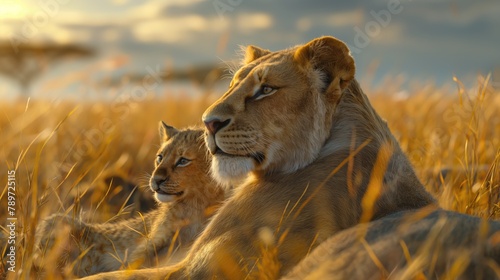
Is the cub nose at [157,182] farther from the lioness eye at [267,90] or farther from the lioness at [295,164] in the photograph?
the lioness eye at [267,90]

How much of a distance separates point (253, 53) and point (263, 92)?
1.92 ft

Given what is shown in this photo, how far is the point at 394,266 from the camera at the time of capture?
206 cm

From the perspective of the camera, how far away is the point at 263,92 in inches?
120

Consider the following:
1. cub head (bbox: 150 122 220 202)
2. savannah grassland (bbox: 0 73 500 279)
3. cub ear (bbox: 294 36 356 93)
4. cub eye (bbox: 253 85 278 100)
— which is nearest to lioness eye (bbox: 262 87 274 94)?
cub eye (bbox: 253 85 278 100)

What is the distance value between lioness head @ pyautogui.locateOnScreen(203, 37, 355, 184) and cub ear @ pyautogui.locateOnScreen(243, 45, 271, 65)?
0.49 meters

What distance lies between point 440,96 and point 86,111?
5.46m

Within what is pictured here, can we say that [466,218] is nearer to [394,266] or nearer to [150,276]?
[394,266]

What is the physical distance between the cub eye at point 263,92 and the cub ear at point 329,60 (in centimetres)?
19

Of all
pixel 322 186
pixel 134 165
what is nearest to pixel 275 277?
pixel 322 186

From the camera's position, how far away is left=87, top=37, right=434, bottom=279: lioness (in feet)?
8.54

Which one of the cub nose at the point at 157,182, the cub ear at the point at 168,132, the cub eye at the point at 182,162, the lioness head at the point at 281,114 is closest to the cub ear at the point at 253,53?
the lioness head at the point at 281,114

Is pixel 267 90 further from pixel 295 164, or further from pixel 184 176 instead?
pixel 184 176

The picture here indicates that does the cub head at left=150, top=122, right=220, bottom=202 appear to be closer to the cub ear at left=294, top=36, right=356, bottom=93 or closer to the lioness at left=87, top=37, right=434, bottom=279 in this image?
the lioness at left=87, top=37, right=434, bottom=279

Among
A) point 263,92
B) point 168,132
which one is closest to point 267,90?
point 263,92
